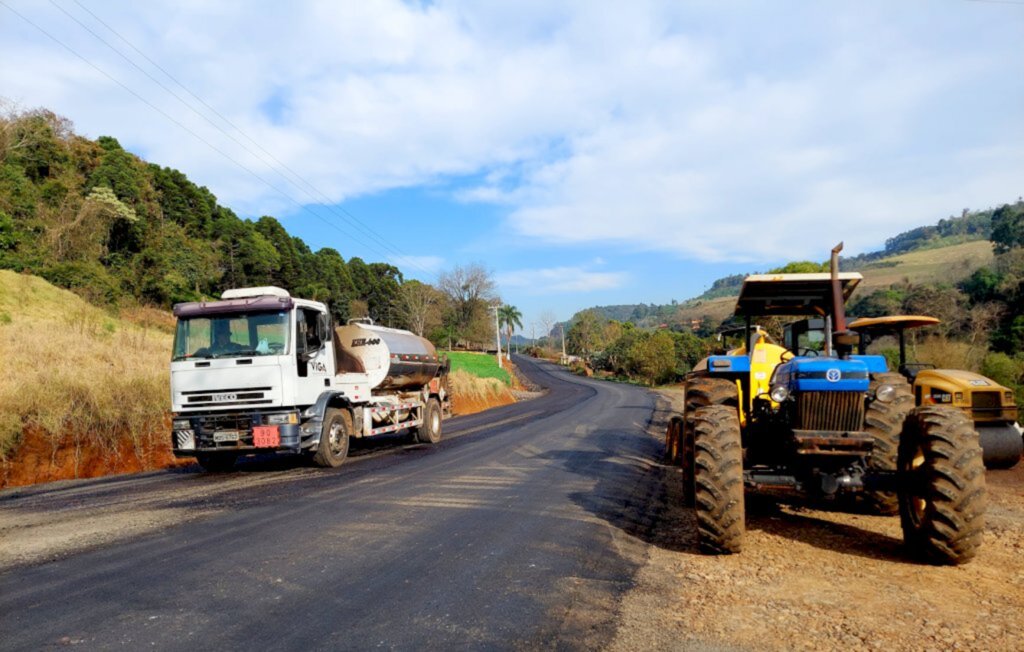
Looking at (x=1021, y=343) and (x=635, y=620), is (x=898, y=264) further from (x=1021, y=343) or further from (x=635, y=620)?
(x=635, y=620)

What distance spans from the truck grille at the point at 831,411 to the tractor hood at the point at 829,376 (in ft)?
0.21

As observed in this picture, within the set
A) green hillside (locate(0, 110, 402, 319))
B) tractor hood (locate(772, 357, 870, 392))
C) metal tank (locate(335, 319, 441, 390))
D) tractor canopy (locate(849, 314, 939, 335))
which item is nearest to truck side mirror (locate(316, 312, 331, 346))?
metal tank (locate(335, 319, 441, 390))

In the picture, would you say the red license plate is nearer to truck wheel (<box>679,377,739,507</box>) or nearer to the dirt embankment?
Result: truck wheel (<box>679,377,739,507</box>)

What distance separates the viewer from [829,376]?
6.07 m

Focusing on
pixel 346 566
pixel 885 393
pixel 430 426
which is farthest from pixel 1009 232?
pixel 346 566

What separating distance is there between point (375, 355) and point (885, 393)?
10.4 m

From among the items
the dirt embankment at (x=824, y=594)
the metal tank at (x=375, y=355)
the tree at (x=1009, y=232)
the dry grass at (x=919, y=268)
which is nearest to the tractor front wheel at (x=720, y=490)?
the dirt embankment at (x=824, y=594)

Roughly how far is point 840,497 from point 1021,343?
66.4ft

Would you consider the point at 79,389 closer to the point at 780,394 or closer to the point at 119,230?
the point at 780,394

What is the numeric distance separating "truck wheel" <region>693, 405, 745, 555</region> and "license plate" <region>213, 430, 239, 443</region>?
8057 mm

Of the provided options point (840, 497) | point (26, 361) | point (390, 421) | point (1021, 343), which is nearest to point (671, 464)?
point (840, 497)

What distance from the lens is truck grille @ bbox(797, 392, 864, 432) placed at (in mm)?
6090

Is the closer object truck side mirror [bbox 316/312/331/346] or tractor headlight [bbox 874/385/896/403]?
tractor headlight [bbox 874/385/896/403]

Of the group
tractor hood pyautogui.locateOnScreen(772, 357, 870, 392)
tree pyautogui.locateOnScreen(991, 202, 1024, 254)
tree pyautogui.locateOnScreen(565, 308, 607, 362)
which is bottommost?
tractor hood pyautogui.locateOnScreen(772, 357, 870, 392)
